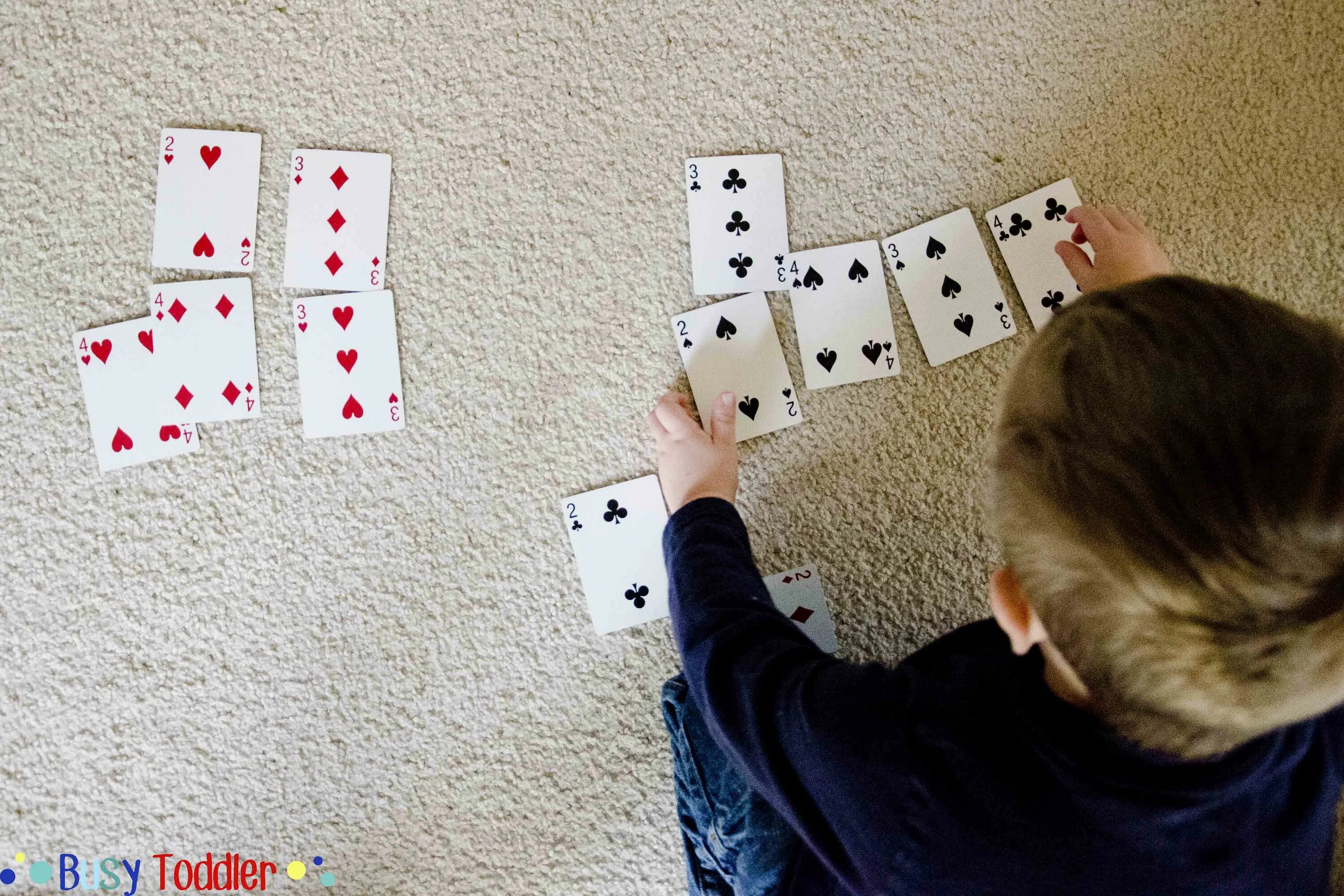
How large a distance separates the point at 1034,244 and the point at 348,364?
1011mm

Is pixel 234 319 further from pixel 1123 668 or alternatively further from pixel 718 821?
pixel 1123 668

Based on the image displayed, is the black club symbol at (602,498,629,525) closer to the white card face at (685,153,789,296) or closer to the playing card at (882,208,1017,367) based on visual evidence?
the white card face at (685,153,789,296)

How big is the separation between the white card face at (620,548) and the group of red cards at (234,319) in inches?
12.1

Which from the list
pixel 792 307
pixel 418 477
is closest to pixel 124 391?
pixel 418 477

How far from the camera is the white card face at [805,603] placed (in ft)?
3.94

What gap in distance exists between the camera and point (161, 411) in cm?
120

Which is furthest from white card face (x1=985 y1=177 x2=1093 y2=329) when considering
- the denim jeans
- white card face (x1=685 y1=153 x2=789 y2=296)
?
the denim jeans

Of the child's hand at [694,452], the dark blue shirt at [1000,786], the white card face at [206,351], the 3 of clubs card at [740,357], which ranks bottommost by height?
the dark blue shirt at [1000,786]

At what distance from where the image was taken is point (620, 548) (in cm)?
119

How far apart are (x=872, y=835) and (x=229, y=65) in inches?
51.7

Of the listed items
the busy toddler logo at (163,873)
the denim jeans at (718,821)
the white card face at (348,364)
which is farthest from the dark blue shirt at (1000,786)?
the busy toddler logo at (163,873)

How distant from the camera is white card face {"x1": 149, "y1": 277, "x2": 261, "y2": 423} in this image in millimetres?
1201

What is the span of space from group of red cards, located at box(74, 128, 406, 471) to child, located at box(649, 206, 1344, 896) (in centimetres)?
68

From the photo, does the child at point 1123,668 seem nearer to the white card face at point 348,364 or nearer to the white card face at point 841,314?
the white card face at point 841,314
